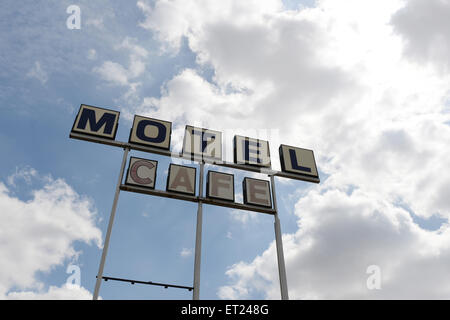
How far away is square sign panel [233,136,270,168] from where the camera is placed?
17109 millimetres

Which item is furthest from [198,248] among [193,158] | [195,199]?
[193,158]

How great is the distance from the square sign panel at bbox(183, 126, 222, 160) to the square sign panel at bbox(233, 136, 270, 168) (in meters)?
0.92

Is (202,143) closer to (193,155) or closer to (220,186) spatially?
(193,155)

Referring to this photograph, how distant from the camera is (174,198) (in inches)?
588

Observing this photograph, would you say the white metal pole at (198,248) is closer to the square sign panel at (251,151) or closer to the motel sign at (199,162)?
the motel sign at (199,162)

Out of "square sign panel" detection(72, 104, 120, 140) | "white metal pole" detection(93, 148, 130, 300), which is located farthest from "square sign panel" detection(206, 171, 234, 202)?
"square sign panel" detection(72, 104, 120, 140)

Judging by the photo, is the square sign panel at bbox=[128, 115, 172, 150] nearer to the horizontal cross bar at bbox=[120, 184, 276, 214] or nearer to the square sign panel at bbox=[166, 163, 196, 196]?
the square sign panel at bbox=[166, 163, 196, 196]

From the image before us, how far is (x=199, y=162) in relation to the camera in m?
16.3

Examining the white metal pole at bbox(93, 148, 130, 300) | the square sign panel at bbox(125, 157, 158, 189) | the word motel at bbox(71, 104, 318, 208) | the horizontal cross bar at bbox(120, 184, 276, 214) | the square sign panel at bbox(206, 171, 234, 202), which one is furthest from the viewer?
the square sign panel at bbox(206, 171, 234, 202)

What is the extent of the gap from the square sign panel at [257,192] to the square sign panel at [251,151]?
1094 millimetres

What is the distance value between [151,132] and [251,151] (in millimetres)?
5060

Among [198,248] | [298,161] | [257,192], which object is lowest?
[198,248]
